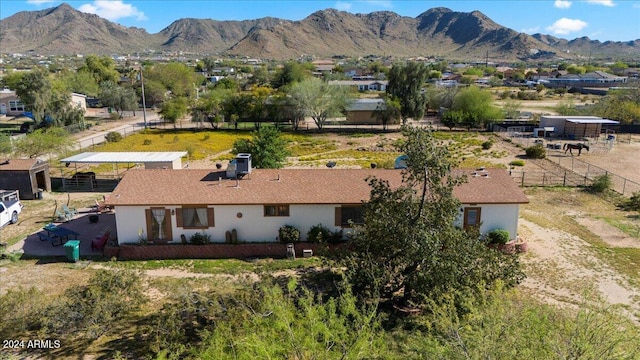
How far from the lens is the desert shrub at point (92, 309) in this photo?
43.9 ft

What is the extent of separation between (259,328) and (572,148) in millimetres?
42411

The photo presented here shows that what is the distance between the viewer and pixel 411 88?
5734 cm

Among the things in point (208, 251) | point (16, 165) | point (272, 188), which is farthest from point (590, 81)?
point (16, 165)

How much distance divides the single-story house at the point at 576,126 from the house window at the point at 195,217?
45478mm

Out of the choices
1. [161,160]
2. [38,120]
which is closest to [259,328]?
[161,160]

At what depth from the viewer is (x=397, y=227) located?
48.0 ft

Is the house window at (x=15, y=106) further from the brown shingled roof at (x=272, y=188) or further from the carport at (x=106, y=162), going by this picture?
the brown shingled roof at (x=272, y=188)

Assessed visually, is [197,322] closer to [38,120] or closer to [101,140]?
[101,140]

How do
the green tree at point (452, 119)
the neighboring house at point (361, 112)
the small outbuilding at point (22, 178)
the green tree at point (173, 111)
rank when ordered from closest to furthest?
the small outbuilding at point (22, 178)
the green tree at point (452, 119)
the green tree at point (173, 111)
the neighboring house at point (361, 112)

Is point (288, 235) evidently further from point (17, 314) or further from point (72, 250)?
point (17, 314)

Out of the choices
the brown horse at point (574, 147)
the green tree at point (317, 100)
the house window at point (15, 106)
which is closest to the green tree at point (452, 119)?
the green tree at point (317, 100)

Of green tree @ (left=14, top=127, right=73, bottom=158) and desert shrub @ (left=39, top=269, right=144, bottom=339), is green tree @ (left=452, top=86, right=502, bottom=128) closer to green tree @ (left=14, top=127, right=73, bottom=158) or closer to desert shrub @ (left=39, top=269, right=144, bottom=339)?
green tree @ (left=14, top=127, right=73, bottom=158)

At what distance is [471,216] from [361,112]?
143 feet

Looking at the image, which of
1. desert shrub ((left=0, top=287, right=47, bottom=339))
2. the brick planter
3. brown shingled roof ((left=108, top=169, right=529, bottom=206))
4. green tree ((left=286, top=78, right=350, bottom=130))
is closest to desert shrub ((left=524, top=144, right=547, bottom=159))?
brown shingled roof ((left=108, top=169, right=529, bottom=206))
